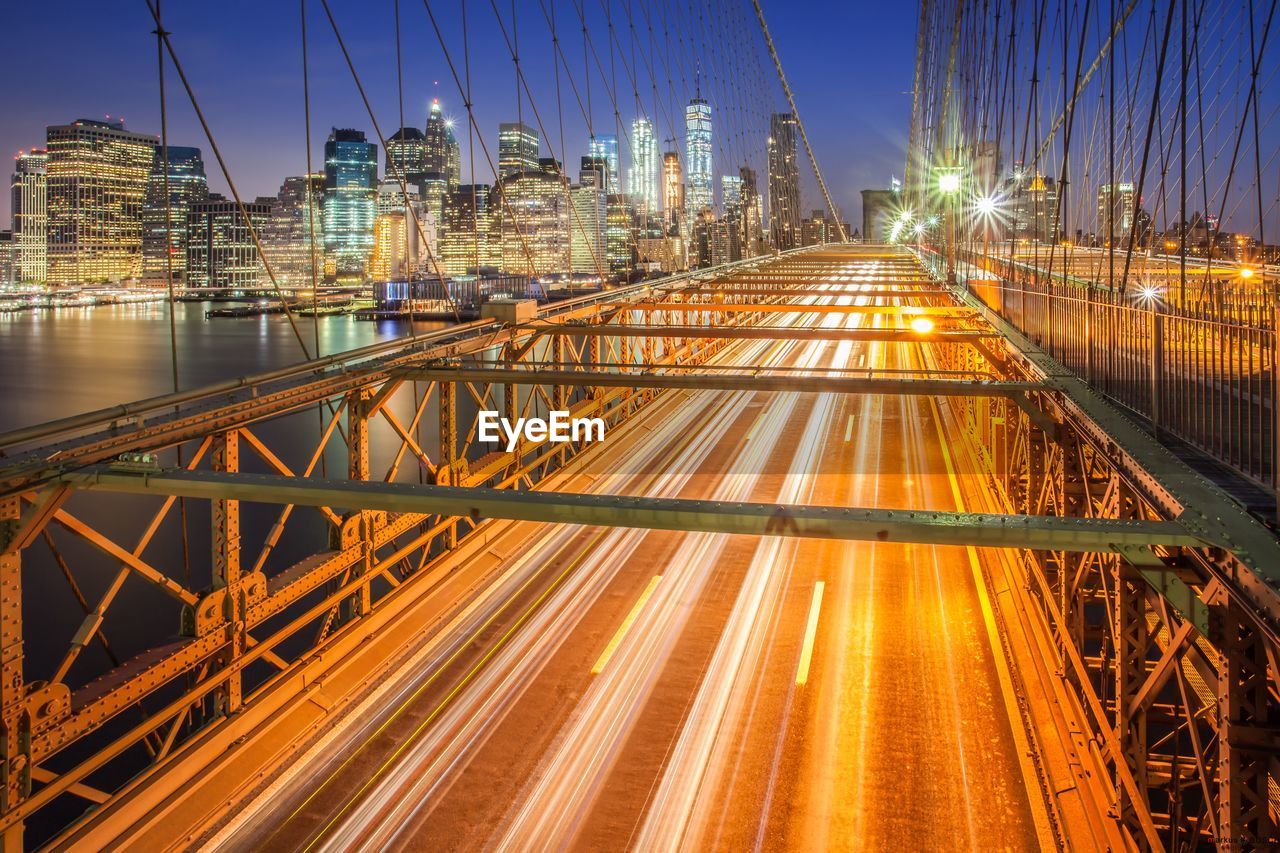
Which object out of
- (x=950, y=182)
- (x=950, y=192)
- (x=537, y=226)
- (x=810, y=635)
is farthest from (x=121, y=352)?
(x=810, y=635)

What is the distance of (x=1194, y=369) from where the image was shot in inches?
300

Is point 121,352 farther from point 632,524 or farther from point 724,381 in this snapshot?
point 632,524

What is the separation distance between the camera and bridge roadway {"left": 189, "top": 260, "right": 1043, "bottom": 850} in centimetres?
820

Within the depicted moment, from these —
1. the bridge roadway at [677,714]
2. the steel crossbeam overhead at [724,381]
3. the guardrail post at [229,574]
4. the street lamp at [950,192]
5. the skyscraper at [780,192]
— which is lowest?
the bridge roadway at [677,714]

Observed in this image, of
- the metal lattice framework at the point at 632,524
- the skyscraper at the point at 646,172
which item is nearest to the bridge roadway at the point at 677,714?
the metal lattice framework at the point at 632,524

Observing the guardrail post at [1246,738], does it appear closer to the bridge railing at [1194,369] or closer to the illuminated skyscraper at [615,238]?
the bridge railing at [1194,369]

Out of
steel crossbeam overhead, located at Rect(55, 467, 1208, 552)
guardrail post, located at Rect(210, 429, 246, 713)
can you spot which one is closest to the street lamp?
guardrail post, located at Rect(210, 429, 246, 713)

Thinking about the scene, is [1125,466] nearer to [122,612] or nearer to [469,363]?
[469,363]

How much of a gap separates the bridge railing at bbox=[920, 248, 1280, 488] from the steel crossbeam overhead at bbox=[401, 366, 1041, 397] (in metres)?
1.34

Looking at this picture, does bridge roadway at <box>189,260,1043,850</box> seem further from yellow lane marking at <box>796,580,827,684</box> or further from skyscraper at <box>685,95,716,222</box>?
skyscraper at <box>685,95,716,222</box>

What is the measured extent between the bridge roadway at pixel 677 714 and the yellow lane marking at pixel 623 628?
0.04m

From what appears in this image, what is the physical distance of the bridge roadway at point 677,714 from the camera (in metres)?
8.20

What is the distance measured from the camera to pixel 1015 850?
775 centimetres

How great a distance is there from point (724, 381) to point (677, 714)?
4.68 metres
